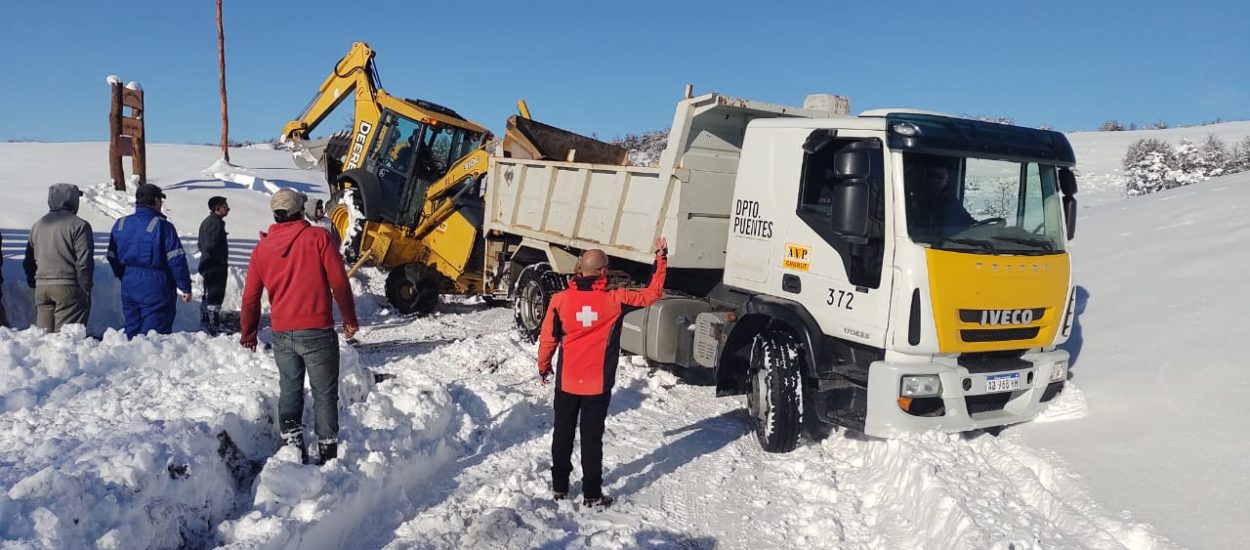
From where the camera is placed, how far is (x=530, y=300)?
30.5 feet

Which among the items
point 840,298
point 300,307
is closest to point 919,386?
point 840,298

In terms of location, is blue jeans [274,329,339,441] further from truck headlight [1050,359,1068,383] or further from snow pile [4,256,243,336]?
snow pile [4,256,243,336]

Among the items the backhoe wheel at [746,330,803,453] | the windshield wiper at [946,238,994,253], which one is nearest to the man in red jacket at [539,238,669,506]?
the backhoe wheel at [746,330,803,453]

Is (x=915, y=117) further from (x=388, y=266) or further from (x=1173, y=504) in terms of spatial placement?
(x=388, y=266)

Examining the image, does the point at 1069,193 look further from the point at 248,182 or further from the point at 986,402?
the point at 248,182

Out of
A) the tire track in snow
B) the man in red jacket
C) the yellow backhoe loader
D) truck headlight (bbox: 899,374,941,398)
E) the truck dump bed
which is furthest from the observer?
the yellow backhoe loader

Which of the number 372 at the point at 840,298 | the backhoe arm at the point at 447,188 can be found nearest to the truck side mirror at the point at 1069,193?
the number 372 at the point at 840,298

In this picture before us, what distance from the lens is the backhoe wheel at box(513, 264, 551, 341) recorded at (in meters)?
9.12

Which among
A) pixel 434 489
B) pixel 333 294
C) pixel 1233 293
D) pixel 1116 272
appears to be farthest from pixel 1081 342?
pixel 333 294

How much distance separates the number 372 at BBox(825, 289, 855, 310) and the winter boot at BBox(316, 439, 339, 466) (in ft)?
11.2

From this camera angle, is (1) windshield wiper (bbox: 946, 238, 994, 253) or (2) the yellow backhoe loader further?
(2) the yellow backhoe loader

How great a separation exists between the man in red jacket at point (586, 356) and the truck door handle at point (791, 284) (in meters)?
1.56

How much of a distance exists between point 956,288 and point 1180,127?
158ft

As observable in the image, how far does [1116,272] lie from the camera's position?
862 cm
